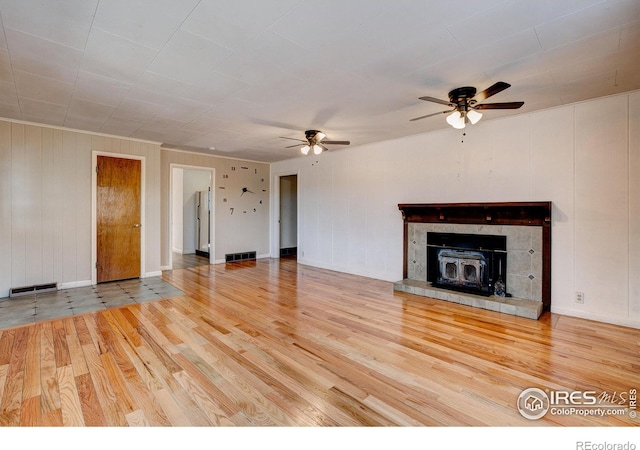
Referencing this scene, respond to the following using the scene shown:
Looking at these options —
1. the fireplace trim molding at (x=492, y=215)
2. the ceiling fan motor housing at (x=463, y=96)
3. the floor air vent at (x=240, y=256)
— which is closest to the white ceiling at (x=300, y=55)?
the ceiling fan motor housing at (x=463, y=96)

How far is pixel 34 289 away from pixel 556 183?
778cm

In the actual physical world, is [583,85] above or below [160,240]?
above

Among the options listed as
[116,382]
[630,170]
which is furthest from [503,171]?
[116,382]

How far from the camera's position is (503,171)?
13.8 feet

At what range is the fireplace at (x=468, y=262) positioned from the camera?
4152 mm

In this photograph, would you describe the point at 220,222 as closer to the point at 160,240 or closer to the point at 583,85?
the point at 160,240

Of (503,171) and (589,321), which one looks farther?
(503,171)

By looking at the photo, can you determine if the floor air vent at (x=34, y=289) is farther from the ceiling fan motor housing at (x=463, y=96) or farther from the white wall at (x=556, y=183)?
the ceiling fan motor housing at (x=463, y=96)

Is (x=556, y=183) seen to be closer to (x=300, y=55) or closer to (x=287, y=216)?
(x=300, y=55)

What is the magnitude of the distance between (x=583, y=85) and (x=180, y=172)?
9240 millimetres

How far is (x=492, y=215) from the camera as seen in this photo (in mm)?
4215

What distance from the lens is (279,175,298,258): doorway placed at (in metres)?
8.70
